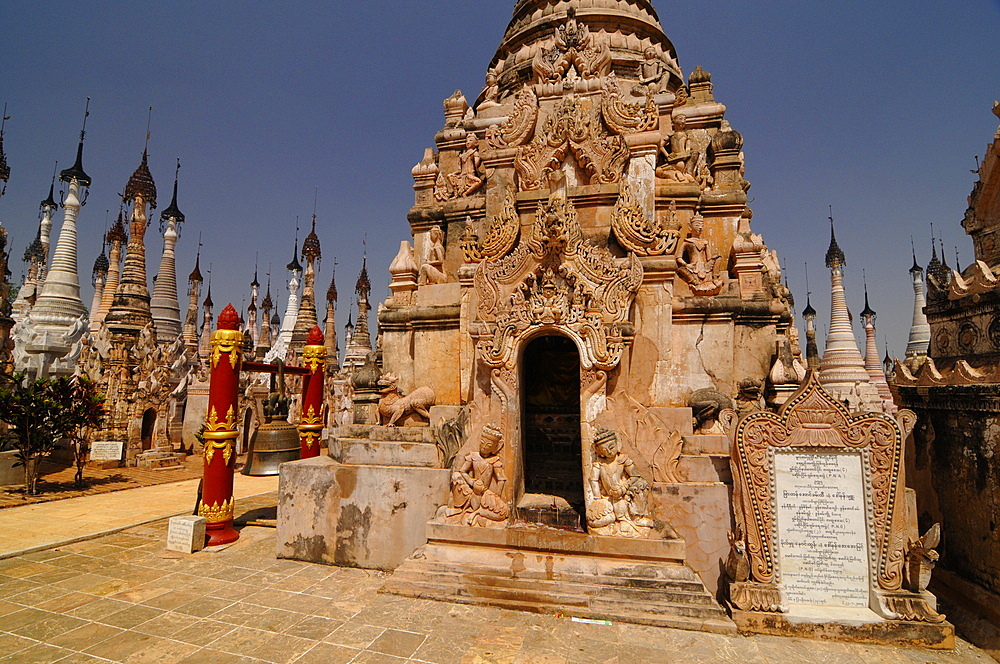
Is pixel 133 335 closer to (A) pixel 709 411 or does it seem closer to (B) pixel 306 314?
(B) pixel 306 314

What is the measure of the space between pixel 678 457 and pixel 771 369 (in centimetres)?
279

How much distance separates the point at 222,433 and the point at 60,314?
1001 inches

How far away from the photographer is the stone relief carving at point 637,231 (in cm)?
745

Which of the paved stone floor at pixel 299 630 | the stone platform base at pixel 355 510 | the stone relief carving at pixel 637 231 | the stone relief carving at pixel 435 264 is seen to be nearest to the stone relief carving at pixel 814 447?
the paved stone floor at pixel 299 630

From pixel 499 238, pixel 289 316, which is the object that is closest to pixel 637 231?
pixel 499 238

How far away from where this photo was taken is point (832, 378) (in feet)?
82.2

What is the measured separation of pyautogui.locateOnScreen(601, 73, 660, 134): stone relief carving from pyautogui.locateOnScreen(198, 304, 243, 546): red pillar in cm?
746

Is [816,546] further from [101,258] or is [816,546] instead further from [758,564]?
[101,258]

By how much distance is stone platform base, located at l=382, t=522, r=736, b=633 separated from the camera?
5570 mm

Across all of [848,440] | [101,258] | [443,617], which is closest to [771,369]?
[848,440]

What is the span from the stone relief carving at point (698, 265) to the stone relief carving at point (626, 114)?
1936 mm

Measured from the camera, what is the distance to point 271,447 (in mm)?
9156

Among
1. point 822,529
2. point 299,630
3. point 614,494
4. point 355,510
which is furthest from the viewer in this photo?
point 355,510

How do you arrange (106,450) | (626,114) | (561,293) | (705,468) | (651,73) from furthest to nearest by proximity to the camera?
(106,450) → (651,73) → (626,114) → (561,293) → (705,468)
